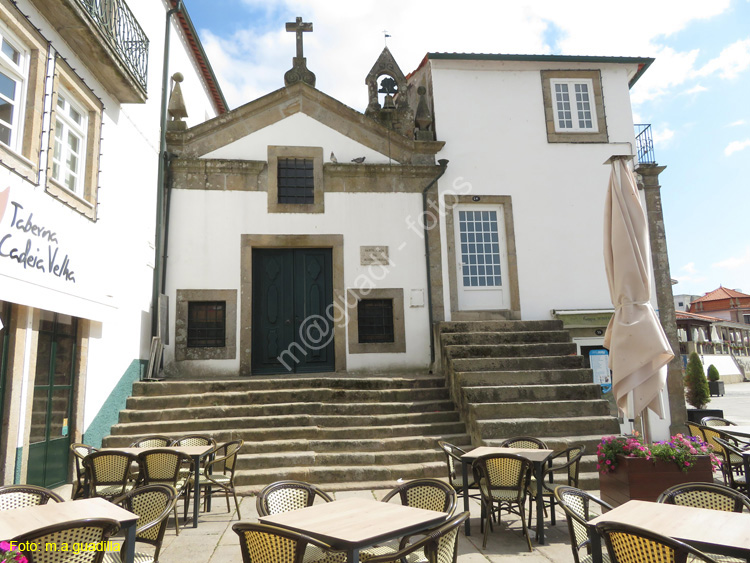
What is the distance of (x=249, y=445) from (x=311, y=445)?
0.81 meters

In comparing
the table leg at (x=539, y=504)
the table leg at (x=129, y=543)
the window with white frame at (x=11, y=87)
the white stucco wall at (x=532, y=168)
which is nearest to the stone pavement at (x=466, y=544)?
the table leg at (x=539, y=504)

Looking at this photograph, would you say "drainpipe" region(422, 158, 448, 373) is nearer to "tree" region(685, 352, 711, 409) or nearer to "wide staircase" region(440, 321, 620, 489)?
"wide staircase" region(440, 321, 620, 489)

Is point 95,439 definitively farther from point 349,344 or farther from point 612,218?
point 612,218

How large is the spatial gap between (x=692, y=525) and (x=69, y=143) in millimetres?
7521

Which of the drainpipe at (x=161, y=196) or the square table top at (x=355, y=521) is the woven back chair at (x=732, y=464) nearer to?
the square table top at (x=355, y=521)

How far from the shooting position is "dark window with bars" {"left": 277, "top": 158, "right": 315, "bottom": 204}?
1061cm

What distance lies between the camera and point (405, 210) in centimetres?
1080

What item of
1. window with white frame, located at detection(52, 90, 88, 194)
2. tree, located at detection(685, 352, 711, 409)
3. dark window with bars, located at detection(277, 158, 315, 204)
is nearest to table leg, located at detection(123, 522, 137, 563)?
window with white frame, located at detection(52, 90, 88, 194)

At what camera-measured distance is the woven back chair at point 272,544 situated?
8.31 feet

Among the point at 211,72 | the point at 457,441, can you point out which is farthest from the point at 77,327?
the point at 211,72

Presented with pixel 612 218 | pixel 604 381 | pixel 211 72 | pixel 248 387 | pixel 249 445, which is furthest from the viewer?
pixel 211 72

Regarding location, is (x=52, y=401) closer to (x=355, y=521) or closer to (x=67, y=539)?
(x=67, y=539)

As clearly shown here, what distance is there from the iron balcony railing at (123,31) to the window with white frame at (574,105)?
794 centimetres

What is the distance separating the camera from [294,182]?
10648mm
